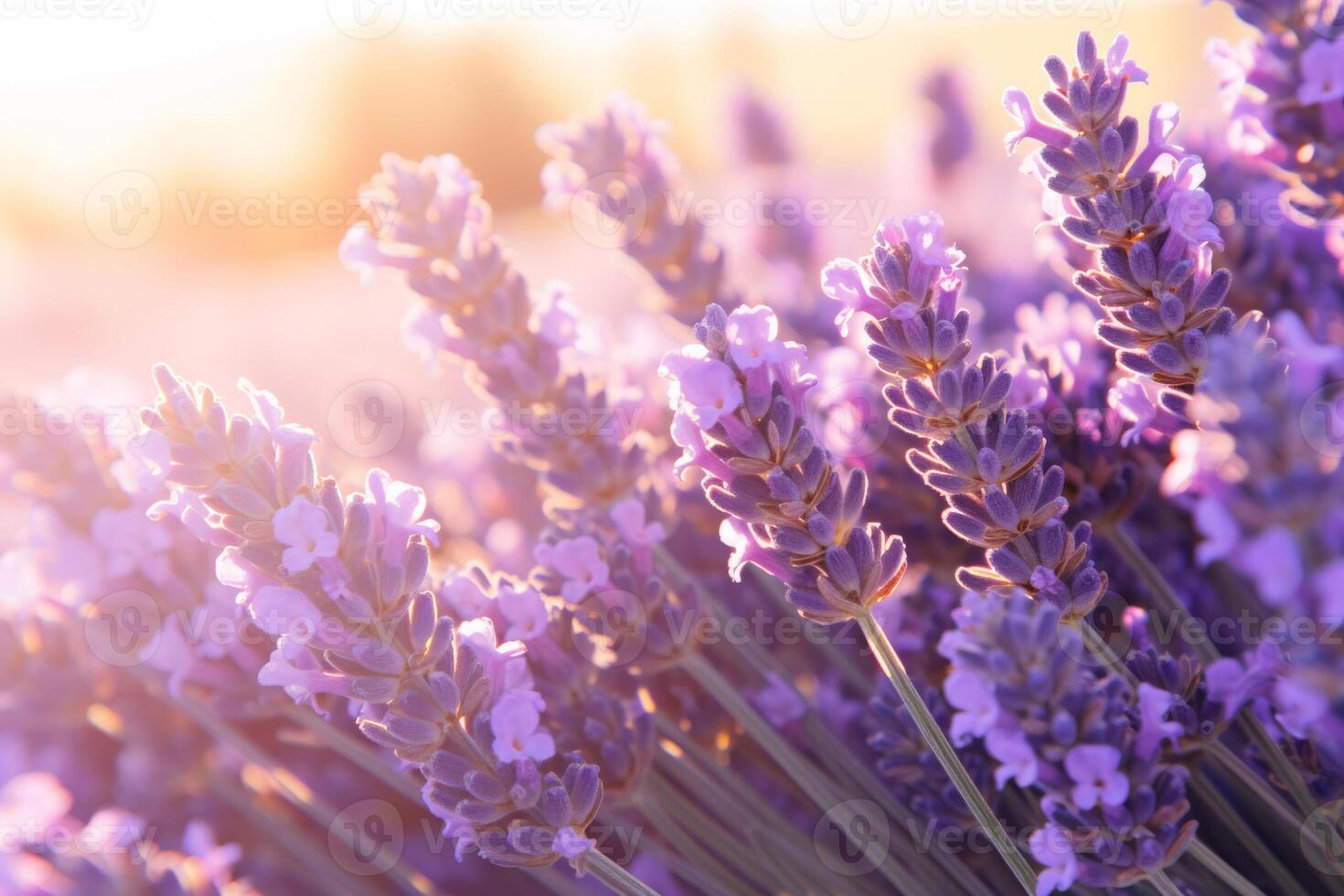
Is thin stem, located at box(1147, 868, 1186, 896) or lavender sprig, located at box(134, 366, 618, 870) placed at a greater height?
lavender sprig, located at box(134, 366, 618, 870)

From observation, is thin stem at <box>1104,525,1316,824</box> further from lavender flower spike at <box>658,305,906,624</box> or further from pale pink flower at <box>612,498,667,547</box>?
pale pink flower at <box>612,498,667,547</box>

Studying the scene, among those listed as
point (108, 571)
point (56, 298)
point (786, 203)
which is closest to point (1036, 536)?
point (108, 571)

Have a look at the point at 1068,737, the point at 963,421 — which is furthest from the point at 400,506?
the point at 1068,737

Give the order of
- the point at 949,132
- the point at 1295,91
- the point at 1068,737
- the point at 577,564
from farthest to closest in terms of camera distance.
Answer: the point at 949,132, the point at 577,564, the point at 1295,91, the point at 1068,737

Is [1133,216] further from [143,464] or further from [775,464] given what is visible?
[143,464]

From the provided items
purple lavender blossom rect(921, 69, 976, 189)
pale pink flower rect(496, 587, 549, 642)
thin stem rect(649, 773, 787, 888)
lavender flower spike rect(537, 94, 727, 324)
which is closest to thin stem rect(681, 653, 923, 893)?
thin stem rect(649, 773, 787, 888)

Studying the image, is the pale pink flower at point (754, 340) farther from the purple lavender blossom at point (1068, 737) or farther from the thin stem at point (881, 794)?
the thin stem at point (881, 794)
